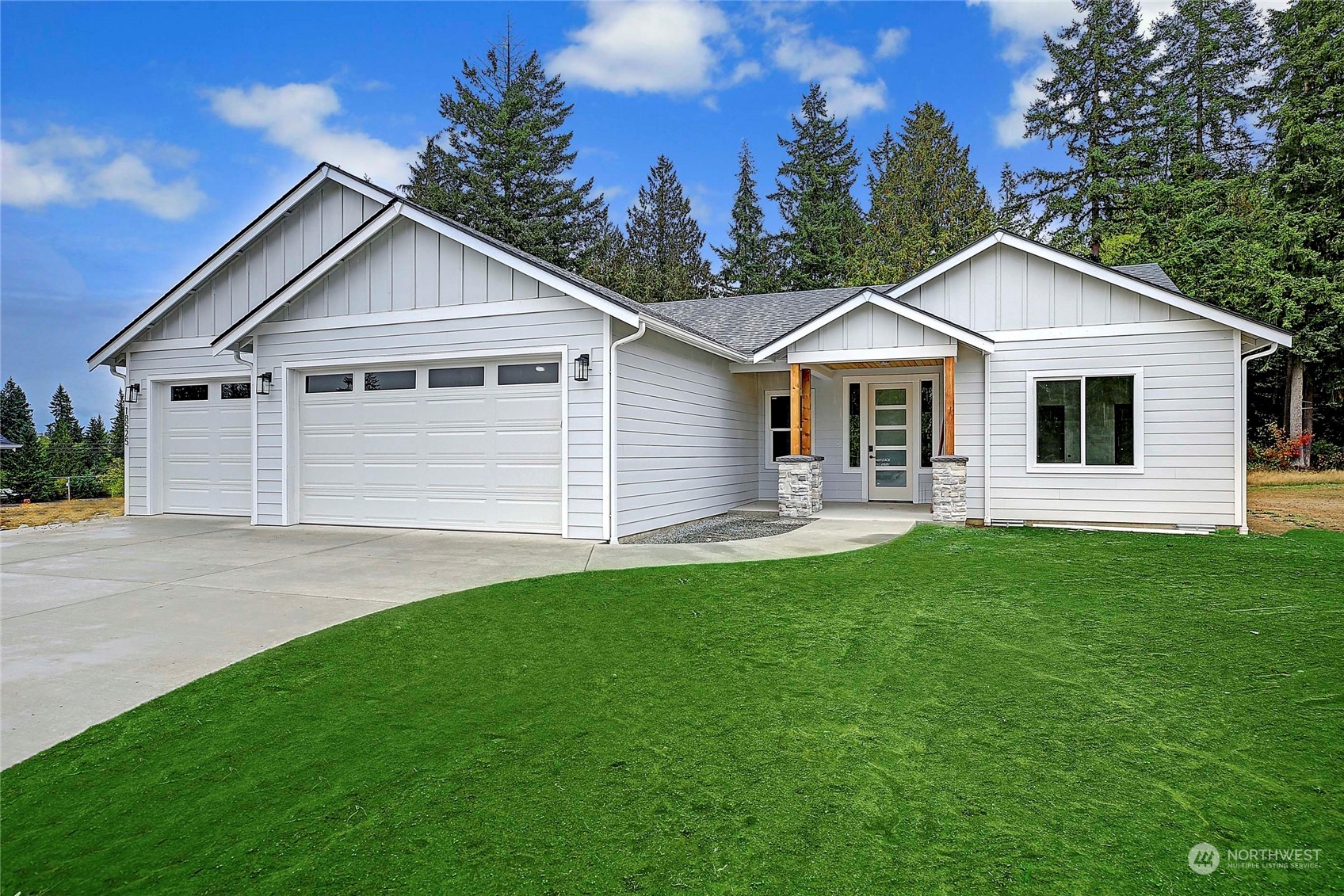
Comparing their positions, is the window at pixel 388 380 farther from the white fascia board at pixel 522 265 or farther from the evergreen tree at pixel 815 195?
the evergreen tree at pixel 815 195

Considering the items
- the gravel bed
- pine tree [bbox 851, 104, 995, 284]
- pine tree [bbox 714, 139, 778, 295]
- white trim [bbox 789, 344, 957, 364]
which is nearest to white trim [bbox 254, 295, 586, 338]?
the gravel bed

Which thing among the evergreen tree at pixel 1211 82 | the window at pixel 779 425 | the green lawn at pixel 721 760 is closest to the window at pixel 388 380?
the green lawn at pixel 721 760

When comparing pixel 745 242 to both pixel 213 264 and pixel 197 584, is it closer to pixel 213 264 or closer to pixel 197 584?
pixel 213 264

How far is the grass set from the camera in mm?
11875

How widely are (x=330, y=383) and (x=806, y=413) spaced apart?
24.3 feet

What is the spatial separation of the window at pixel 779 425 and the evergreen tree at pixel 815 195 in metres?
18.7

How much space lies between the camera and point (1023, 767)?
3.08 metres

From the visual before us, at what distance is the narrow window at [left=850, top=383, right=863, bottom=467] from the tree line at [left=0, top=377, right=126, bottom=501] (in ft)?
51.9

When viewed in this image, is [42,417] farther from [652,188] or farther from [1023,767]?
[1023,767]

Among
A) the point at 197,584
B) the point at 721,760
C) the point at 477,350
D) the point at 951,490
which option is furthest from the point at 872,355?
the point at 197,584

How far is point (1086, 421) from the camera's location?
1045 cm

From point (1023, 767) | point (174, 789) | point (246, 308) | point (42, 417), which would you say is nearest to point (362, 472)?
point (246, 308)

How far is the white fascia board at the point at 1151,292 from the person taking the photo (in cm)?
936

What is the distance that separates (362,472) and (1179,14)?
3200cm
